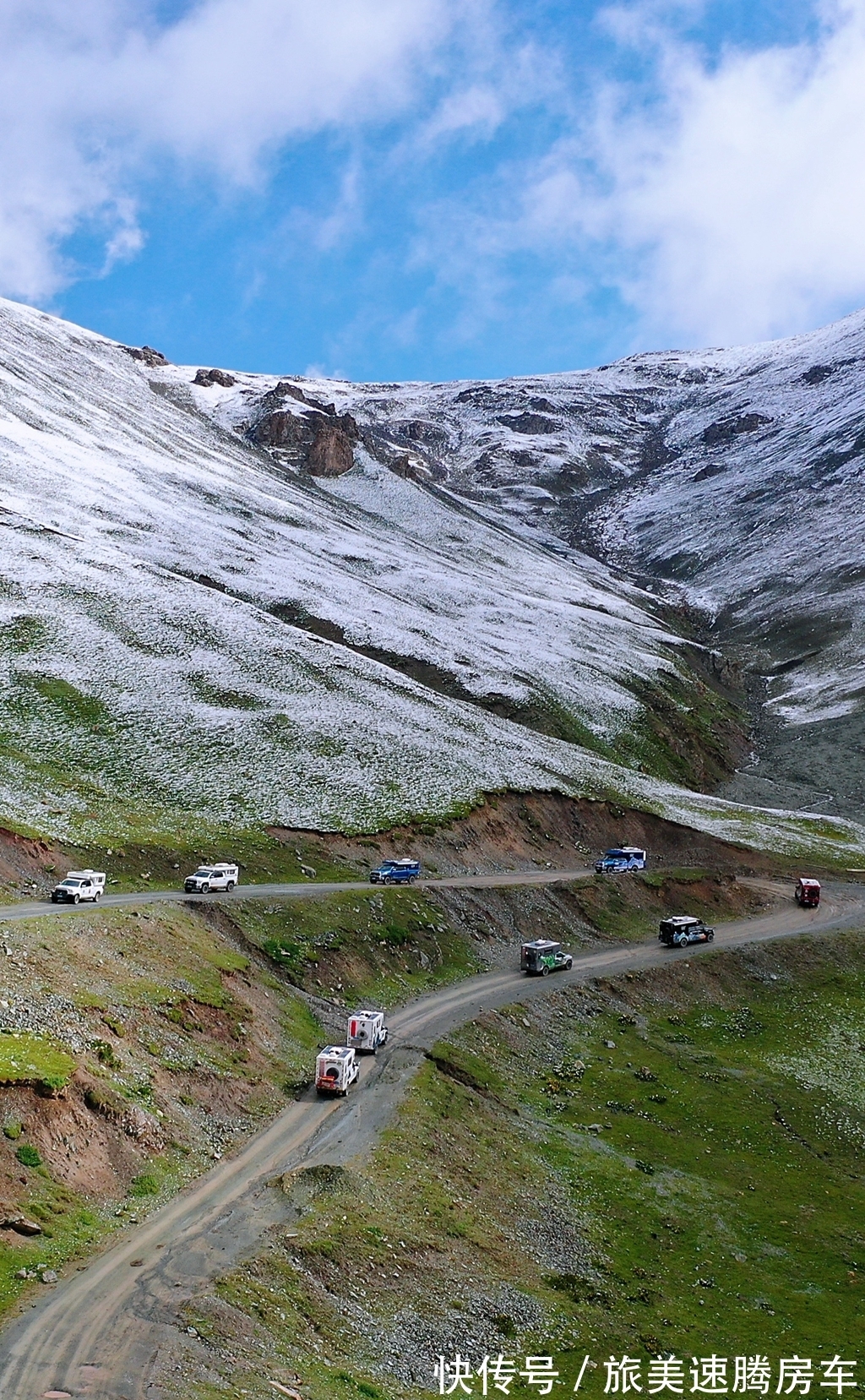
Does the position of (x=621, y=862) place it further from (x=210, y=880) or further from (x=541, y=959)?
(x=210, y=880)

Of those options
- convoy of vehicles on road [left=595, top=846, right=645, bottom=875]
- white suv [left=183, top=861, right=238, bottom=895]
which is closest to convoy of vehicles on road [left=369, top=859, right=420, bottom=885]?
white suv [left=183, top=861, right=238, bottom=895]

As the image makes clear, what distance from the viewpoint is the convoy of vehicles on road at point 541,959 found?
47.8 metres

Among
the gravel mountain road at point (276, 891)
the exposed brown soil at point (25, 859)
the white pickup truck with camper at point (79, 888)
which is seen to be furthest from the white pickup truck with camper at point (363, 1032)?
the exposed brown soil at point (25, 859)

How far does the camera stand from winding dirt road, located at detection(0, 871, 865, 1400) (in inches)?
655

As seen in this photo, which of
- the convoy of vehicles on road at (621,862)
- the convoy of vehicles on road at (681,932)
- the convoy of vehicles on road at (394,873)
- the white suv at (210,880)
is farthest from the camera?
the convoy of vehicles on road at (621,862)

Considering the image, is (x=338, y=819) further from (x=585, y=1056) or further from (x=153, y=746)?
(x=585, y=1056)

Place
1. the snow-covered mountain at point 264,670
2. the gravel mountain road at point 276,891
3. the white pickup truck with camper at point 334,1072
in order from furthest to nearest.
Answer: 1. the snow-covered mountain at point 264,670
2. the gravel mountain road at point 276,891
3. the white pickup truck with camper at point 334,1072

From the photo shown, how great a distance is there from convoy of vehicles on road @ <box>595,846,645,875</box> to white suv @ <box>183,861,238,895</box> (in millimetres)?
27530

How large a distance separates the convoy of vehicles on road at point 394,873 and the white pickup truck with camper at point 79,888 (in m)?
15.5

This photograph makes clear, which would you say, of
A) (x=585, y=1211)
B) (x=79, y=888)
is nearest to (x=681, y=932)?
(x=585, y=1211)

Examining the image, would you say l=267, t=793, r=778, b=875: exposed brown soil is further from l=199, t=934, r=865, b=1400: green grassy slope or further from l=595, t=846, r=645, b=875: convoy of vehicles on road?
l=199, t=934, r=865, b=1400: green grassy slope

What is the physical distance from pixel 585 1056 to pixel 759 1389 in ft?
60.0

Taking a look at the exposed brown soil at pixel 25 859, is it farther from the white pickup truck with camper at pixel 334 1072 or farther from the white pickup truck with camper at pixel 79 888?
the white pickup truck with camper at pixel 334 1072

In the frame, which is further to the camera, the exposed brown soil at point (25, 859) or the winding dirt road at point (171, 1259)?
the exposed brown soil at point (25, 859)
